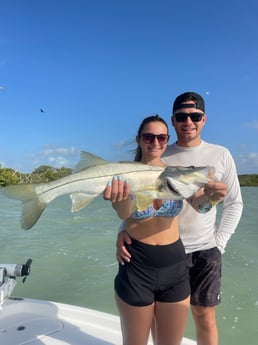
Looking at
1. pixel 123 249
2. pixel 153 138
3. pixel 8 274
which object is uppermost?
pixel 153 138

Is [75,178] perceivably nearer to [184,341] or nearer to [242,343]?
[184,341]

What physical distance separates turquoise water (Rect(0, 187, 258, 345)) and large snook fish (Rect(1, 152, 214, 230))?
4.00 meters

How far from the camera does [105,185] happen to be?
8.05ft

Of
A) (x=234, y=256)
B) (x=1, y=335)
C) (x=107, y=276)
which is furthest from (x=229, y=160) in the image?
(x=234, y=256)

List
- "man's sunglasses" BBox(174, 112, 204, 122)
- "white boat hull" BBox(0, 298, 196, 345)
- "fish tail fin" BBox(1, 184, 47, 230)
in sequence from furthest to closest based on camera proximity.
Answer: "white boat hull" BBox(0, 298, 196, 345)
"man's sunglasses" BBox(174, 112, 204, 122)
"fish tail fin" BBox(1, 184, 47, 230)

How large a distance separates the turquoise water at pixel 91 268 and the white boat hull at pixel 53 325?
226 centimetres

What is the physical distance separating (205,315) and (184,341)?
0.64 m

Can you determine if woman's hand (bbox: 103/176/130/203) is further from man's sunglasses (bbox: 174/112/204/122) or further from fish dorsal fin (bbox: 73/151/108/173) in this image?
man's sunglasses (bbox: 174/112/204/122)

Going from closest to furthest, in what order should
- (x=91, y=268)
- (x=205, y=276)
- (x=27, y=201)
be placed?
(x=27, y=201)
(x=205, y=276)
(x=91, y=268)

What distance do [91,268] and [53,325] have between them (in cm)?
583

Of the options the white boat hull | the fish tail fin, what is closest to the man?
the white boat hull

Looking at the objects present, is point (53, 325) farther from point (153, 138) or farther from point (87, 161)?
point (153, 138)

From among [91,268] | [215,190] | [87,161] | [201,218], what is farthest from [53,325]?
[91,268]

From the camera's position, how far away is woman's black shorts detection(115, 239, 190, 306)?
8.37 feet
